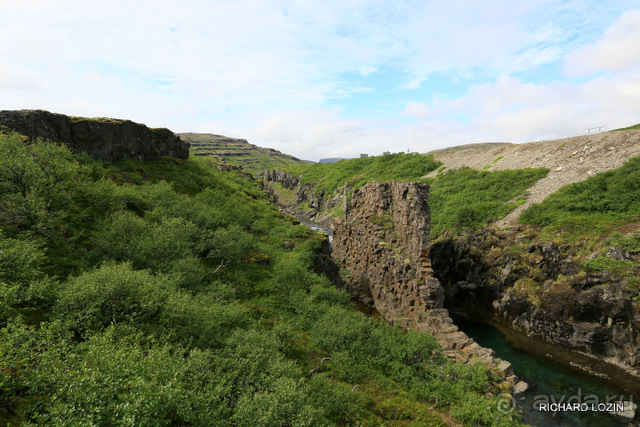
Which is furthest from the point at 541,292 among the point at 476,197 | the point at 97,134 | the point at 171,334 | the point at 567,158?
the point at 97,134

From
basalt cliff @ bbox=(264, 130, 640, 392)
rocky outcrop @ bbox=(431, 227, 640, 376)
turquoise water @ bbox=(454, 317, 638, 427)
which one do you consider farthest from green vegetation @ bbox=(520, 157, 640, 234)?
turquoise water @ bbox=(454, 317, 638, 427)

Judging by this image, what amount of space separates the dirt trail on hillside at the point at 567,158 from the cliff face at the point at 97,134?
81.1m

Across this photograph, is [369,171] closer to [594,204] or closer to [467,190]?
[467,190]

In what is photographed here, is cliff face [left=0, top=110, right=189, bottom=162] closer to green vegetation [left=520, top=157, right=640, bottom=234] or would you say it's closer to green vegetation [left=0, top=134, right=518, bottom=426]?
green vegetation [left=0, top=134, right=518, bottom=426]

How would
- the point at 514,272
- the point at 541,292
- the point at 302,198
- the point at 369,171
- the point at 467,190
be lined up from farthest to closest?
the point at 302,198
the point at 369,171
the point at 467,190
the point at 514,272
the point at 541,292

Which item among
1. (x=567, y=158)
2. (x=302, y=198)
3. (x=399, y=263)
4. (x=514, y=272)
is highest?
(x=567, y=158)

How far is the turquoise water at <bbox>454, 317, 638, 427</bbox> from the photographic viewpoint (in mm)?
27875

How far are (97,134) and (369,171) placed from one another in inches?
3938

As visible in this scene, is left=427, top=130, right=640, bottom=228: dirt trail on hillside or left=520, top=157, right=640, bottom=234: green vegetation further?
left=427, top=130, right=640, bottom=228: dirt trail on hillside

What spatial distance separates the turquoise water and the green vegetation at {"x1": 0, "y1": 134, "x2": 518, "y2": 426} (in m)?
8.03

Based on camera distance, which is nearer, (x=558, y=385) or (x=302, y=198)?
(x=558, y=385)

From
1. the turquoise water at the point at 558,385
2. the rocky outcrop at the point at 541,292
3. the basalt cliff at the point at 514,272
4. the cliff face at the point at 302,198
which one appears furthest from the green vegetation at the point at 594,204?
the cliff face at the point at 302,198

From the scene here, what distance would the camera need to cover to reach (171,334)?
61.3 feet

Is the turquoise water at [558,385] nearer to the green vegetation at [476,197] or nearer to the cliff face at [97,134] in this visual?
the green vegetation at [476,197]
